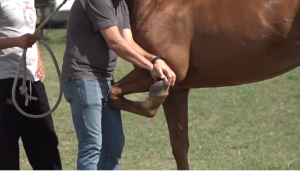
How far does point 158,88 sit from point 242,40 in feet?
1.88

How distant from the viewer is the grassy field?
4696mm

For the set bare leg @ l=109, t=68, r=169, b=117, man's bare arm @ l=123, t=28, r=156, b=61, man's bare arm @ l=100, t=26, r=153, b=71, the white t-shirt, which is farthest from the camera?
the white t-shirt

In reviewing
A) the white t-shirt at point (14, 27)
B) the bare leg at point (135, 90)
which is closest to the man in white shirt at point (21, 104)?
the white t-shirt at point (14, 27)

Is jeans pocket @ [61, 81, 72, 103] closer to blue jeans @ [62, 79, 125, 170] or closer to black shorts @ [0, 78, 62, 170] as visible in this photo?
blue jeans @ [62, 79, 125, 170]

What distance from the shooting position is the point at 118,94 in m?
3.24

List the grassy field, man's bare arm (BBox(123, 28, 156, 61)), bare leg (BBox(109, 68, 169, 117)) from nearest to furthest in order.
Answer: man's bare arm (BBox(123, 28, 156, 61))
bare leg (BBox(109, 68, 169, 117))
the grassy field

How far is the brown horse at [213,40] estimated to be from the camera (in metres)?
3.13

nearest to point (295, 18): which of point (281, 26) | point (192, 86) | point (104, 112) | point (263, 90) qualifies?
point (281, 26)

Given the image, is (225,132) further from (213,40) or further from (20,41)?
(20,41)

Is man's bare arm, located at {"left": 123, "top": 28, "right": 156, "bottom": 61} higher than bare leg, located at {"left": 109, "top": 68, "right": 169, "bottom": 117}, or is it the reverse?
man's bare arm, located at {"left": 123, "top": 28, "right": 156, "bottom": 61}

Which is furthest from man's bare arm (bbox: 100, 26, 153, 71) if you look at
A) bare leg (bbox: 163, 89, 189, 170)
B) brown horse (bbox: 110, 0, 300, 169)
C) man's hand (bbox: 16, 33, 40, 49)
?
bare leg (bbox: 163, 89, 189, 170)

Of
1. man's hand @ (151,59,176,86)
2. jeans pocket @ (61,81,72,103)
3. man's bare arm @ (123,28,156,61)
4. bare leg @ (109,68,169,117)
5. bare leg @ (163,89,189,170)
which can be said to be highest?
man's bare arm @ (123,28,156,61)

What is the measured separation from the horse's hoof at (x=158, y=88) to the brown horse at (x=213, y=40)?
0.03 m

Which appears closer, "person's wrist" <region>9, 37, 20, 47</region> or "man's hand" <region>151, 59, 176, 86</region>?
"man's hand" <region>151, 59, 176, 86</region>
